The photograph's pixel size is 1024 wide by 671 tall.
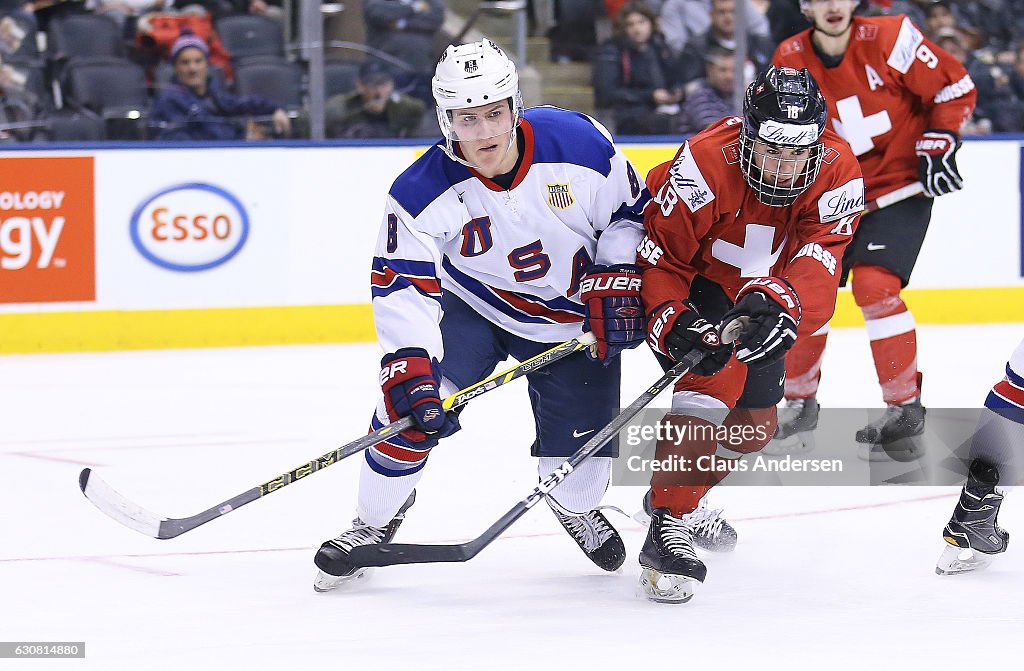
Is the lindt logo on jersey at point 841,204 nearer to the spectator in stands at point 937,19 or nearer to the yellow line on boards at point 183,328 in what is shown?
the yellow line on boards at point 183,328

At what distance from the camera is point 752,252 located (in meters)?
2.87

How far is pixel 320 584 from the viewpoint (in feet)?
9.18

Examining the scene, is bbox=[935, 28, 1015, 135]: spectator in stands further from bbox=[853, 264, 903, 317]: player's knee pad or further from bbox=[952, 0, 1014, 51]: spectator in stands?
bbox=[853, 264, 903, 317]: player's knee pad

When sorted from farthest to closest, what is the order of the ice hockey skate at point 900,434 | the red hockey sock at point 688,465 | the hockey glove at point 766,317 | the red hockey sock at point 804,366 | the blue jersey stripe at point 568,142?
the red hockey sock at point 804,366, the ice hockey skate at point 900,434, the blue jersey stripe at point 568,142, the red hockey sock at point 688,465, the hockey glove at point 766,317

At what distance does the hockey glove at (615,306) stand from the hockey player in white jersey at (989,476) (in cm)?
72

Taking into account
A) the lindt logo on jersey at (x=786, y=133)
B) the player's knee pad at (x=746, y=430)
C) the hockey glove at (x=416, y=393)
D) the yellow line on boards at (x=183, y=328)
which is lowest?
the yellow line on boards at (x=183, y=328)

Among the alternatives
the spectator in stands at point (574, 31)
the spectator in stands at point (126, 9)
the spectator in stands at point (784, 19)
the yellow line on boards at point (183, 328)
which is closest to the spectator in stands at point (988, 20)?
the spectator in stands at point (784, 19)

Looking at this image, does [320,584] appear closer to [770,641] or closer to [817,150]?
[770,641]

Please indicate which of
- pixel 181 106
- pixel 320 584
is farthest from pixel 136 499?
pixel 181 106

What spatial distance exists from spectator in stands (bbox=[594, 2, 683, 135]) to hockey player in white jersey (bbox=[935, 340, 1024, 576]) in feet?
12.9

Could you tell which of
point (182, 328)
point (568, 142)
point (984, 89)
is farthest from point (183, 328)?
point (984, 89)

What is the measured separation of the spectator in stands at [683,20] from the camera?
6766mm

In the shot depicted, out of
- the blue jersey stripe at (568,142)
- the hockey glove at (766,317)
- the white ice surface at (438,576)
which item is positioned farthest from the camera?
the blue jersey stripe at (568,142)

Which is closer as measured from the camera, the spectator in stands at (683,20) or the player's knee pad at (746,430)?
the player's knee pad at (746,430)
